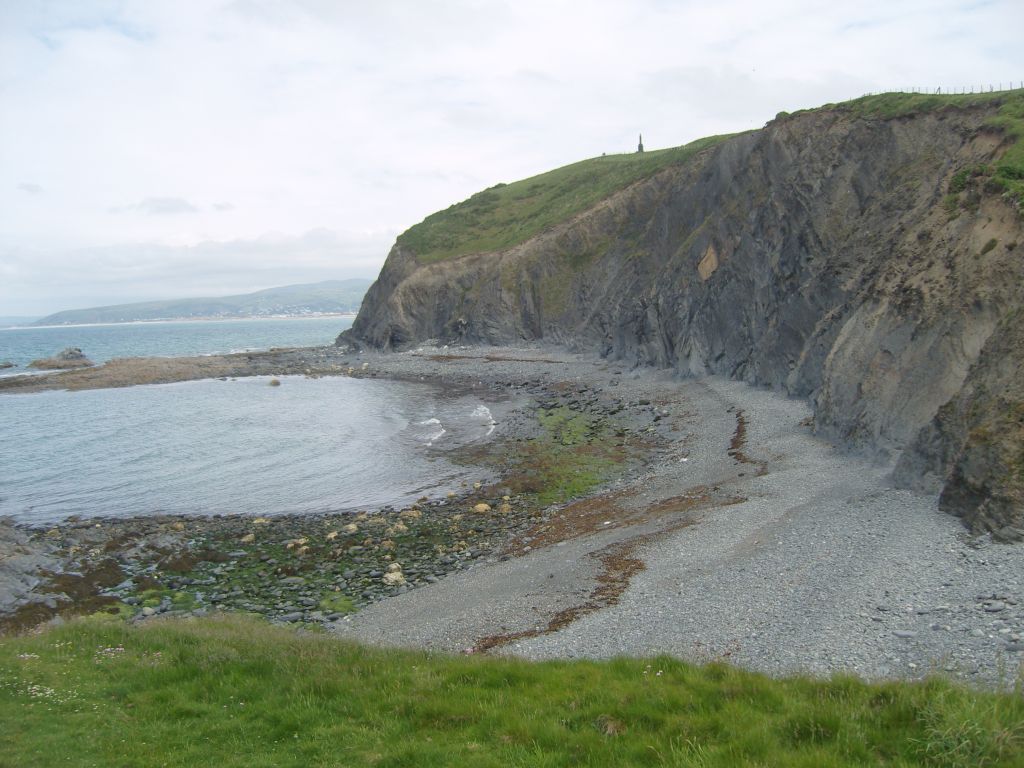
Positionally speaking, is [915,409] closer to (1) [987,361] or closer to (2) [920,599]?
(1) [987,361]

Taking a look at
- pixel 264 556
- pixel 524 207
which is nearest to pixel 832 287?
pixel 264 556

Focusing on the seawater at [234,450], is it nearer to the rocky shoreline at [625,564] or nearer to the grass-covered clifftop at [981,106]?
the rocky shoreline at [625,564]

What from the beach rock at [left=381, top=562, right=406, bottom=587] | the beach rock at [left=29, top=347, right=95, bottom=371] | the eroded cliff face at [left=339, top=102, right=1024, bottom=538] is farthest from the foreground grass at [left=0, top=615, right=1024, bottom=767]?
the beach rock at [left=29, top=347, right=95, bottom=371]

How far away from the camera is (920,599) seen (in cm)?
1299

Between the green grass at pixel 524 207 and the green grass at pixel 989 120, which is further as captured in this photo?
the green grass at pixel 524 207

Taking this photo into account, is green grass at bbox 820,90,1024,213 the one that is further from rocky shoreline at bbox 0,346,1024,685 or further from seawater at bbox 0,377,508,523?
seawater at bbox 0,377,508,523

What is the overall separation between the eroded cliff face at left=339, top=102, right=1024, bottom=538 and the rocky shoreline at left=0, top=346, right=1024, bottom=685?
2371mm

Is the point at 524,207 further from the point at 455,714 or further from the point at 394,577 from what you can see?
the point at 455,714

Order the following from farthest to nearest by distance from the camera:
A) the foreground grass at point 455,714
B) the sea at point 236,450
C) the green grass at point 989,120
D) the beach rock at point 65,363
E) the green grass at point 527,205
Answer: the beach rock at point 65,363 < the green grass at point 527,205 < the sea at point 236,450 < the green grass at point 989,120 < the foreground grass at point 455,714

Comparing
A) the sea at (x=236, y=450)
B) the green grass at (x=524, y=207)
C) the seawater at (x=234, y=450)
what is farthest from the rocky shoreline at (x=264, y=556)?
the green grass at (x=524, y=207)

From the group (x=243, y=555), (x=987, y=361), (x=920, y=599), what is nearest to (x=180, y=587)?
(x=243, y=555)

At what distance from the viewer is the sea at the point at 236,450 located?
105ft

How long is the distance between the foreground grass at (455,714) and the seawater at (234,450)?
19507 millimetres

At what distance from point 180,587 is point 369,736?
655 inches
